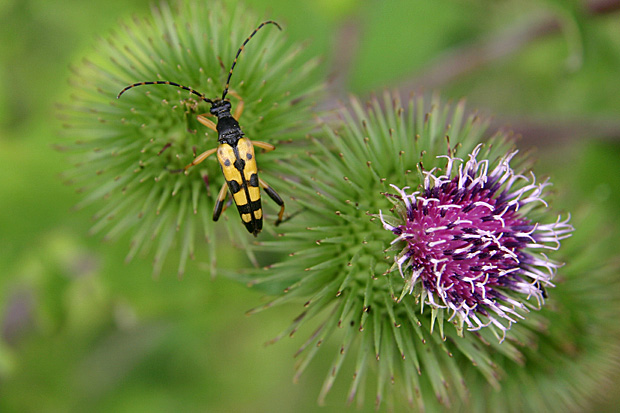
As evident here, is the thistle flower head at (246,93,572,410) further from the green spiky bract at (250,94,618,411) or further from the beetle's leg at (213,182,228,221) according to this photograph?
the beetle's leg at (213,182,228,221)

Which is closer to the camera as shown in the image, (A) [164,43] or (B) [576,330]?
(A) [164,43]

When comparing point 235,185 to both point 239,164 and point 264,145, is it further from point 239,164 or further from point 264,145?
point 264,145

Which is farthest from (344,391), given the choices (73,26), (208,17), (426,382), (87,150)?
(73,26)

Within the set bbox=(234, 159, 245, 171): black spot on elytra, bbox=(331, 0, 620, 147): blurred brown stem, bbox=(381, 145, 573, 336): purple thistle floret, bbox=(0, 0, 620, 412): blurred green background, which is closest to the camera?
bbox=(381, 145, 573, 336): purple thistle floret

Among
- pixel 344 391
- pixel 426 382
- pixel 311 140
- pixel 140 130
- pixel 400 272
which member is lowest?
pixel 344 391

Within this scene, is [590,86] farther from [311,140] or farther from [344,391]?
[344,391]

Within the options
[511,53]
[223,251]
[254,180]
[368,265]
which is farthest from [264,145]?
[511,53]

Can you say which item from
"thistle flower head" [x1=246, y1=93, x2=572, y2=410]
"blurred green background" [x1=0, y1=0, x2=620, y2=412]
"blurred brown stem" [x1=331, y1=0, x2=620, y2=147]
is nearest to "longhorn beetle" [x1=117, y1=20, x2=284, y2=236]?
"thistle flower head" [x1=246, y1=93, x2=572, y2=410]
